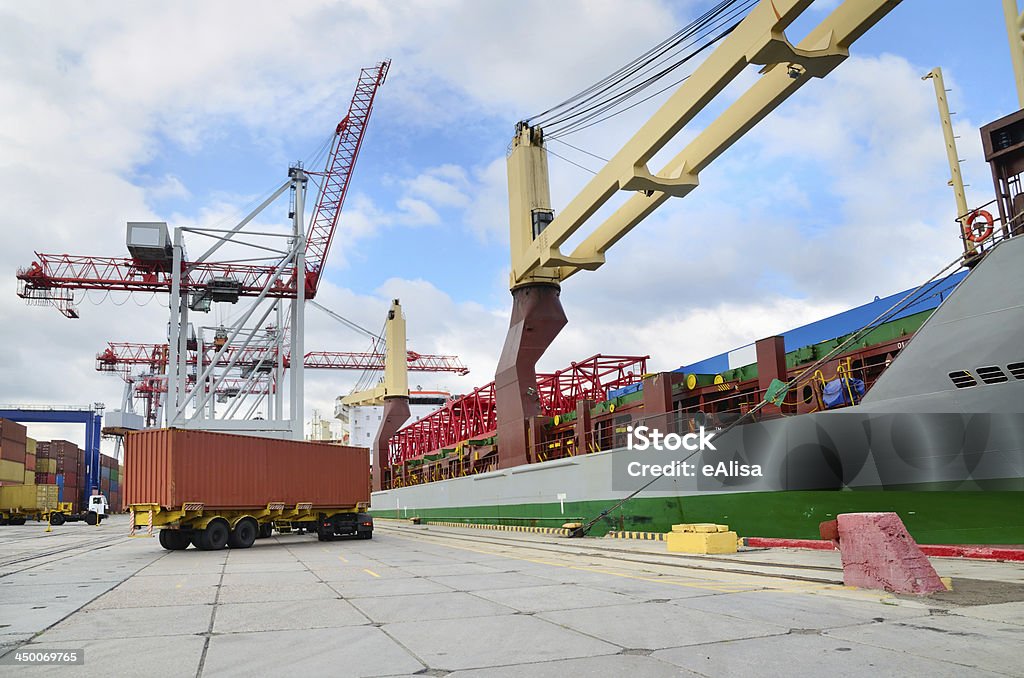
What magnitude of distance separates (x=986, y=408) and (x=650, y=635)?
717 cm

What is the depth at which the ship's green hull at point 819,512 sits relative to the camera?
10.4 metres

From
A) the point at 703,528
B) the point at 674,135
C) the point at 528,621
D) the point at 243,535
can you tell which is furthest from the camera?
the point at 243,535

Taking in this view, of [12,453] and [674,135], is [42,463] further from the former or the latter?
[674,135]

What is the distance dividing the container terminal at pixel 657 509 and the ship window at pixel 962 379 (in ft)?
0.16

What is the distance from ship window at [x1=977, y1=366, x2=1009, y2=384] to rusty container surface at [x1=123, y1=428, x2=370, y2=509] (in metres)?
17.2

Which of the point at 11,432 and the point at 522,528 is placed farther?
the point at 11,432

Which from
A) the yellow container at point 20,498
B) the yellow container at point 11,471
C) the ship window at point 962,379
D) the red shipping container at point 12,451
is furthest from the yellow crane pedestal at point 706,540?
the red shipping container at point 12,451

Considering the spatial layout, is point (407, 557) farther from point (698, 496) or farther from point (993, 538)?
point (993, 538)

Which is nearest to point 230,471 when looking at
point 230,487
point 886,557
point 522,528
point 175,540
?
point 230,487

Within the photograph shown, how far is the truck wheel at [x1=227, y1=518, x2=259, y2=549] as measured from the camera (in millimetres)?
19797

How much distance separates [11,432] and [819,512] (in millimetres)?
60428

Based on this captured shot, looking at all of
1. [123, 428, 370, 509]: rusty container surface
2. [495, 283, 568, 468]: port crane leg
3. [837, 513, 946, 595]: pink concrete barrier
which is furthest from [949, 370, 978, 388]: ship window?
[123, 428, 370, 509]: rusty container surface

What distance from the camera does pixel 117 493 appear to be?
95812 millimetres

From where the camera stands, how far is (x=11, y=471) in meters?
54.4
